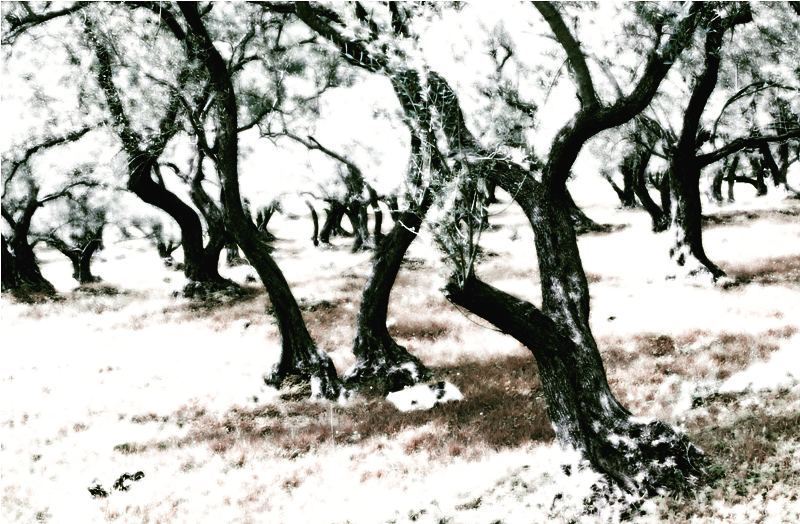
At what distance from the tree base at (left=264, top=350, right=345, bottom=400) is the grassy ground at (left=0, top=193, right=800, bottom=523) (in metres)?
→ 0.28

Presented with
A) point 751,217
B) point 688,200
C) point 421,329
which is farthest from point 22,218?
point 751,217

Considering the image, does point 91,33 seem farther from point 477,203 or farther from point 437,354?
point 477,203

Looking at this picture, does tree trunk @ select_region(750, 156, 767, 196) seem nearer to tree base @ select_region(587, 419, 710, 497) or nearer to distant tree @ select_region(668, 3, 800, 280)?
distant tree @ select_region(668, 3, 800, 280)

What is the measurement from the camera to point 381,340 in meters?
9.86

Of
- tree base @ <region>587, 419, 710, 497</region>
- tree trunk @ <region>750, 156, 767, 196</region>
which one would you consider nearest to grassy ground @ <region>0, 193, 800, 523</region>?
tree base @ <region>587, 419, 710, 497</region>

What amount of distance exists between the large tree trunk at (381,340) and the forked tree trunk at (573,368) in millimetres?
3940

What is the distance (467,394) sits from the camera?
29.2ft

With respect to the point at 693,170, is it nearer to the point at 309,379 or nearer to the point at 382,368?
the point at 382,368

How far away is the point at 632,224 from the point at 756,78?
51.4 ft

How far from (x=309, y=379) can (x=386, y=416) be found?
2.06m

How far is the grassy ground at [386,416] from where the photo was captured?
5.62 m

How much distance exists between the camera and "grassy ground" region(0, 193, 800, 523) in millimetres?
5625

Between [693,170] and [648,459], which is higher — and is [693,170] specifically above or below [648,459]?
above

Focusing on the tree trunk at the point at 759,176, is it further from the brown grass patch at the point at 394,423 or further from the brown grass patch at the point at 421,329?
the brown grass patch at the point at 394,423
